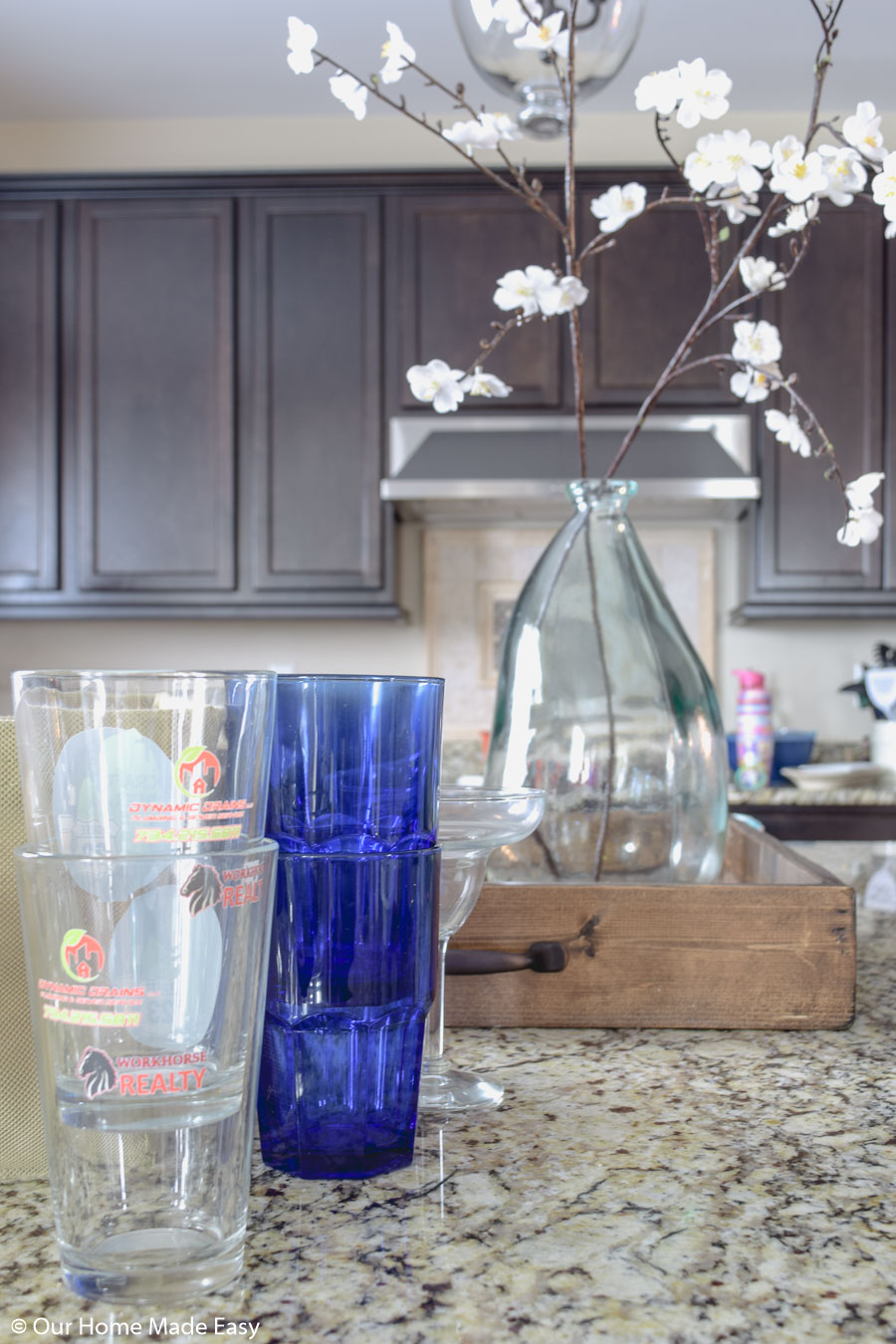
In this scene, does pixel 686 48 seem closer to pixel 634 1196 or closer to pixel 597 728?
pixel 597 728

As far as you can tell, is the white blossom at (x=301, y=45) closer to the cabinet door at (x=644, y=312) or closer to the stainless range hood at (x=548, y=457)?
the stainless range hood at (x=548, y=457)

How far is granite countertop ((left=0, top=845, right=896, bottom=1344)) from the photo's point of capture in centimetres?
33

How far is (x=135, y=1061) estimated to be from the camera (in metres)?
0.33

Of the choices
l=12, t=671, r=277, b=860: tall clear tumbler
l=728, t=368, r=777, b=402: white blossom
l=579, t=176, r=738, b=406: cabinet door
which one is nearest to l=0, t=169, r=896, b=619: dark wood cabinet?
l=579, t=176, r=738, b=406: cabinet door

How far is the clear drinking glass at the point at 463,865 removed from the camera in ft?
1.70

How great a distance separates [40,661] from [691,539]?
189 cm

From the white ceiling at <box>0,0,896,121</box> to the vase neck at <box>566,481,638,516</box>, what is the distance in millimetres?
2277

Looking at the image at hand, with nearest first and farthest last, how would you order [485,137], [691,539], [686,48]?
[485,137]
[686,48]
[691,539]

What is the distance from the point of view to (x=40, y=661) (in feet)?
10.7

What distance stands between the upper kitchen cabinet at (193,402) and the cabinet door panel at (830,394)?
3.27ft

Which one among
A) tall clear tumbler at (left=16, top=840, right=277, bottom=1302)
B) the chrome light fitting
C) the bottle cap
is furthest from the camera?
the bottle cap

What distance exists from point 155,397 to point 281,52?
0.93 meters

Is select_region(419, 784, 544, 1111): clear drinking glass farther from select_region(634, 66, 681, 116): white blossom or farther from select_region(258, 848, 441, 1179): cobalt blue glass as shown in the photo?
select_region(634, 66, 681, 116): white blossom

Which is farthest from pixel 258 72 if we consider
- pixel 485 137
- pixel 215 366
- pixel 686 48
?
pixel 485 137
